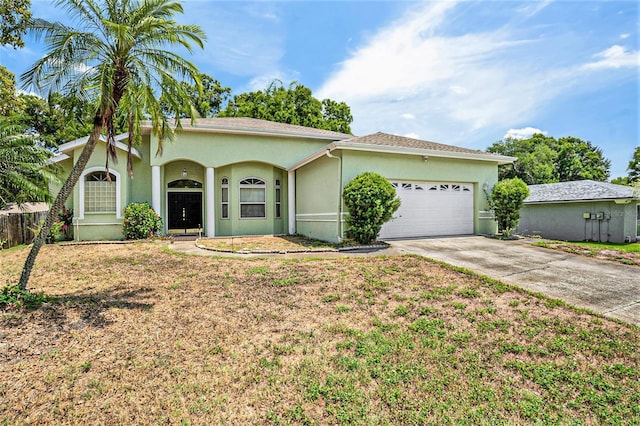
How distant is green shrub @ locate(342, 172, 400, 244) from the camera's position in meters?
10.1

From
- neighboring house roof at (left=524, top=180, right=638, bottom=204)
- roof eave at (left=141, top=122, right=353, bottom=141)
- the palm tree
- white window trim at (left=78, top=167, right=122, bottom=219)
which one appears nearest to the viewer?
the palm tree

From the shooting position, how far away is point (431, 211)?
1256 cm

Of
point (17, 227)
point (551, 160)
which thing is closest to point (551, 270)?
point (17, 227)

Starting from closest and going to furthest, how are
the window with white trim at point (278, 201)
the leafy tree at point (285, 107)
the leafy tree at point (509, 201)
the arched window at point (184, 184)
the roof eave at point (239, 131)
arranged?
the leafy tree at point (509, 201) < the roof eave at point (239, 131) < the arched window at point (184, 184) < the window with white trim at point (278, 201) < the leafy tree at point (285, 107)

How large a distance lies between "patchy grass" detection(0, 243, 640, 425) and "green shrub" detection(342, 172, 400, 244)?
3.89 m

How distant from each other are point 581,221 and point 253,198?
1871 cm

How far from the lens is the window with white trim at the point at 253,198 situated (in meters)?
14.9

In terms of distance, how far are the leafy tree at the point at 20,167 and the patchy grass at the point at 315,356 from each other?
13.8ft

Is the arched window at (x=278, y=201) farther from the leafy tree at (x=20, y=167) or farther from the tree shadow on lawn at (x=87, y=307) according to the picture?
the tree shadow on lawn at (x=87, y=307)

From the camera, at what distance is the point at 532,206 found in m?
20.4

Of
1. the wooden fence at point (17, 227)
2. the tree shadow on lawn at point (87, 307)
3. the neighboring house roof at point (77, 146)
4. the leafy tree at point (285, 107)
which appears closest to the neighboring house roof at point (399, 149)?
the neighboring house roof at point (77, 146)

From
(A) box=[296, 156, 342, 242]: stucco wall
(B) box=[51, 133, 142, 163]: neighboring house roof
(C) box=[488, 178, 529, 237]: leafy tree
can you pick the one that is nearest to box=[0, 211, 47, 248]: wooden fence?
(B) box=[51, 133, 142, 163]: neighboring house roof

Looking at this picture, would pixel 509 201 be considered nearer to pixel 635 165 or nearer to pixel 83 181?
pixel 83 181

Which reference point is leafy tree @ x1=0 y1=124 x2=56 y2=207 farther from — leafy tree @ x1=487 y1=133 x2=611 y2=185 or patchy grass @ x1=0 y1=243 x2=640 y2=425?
leafy tree @ x1=487 y1=133 x2=611 y2=185
